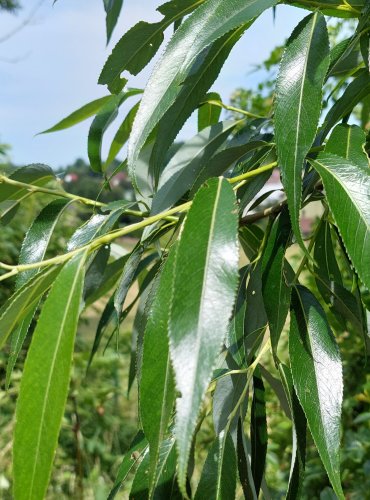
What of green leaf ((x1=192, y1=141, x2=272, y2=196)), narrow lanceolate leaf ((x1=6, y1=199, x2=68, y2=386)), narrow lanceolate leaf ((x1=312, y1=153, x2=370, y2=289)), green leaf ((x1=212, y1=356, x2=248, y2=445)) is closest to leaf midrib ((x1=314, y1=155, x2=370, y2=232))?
narrow lanceolate leaf ((x1=312, y1=153, x2=370, y2=289))

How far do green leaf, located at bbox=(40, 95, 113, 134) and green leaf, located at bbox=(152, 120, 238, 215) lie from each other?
0.67ft

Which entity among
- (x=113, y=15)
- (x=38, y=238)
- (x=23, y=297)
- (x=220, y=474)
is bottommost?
(x=220, y=474)

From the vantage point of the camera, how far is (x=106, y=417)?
310cm

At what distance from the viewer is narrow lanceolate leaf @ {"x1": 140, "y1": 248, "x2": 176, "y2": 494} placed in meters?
0.47

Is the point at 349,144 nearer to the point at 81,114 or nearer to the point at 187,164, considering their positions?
the point at 187,164

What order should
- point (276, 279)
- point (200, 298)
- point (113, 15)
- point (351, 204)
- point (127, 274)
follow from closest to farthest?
point (200, 298)
point (351, 204)
point (276, 279)
point (127, 274)
point (113, 15)

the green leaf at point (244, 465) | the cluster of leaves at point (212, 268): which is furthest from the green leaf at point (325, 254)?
the green leaf at point (244, 465)

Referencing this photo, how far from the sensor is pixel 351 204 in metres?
0.53

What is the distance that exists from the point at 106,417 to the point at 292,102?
8.83 ft

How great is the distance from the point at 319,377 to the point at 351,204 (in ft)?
0.48

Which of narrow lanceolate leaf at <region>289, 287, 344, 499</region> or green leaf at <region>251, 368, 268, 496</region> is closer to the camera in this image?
narrow lanceolate leaf at <region>289, 287, 344, 499</region>

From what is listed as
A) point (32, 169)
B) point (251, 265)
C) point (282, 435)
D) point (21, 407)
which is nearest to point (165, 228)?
point (251, 265)

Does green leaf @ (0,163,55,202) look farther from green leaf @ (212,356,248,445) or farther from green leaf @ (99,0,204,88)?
green leaf @ (212,356,248,445)

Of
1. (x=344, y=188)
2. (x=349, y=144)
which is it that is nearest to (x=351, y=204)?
(x=344, y=188)
